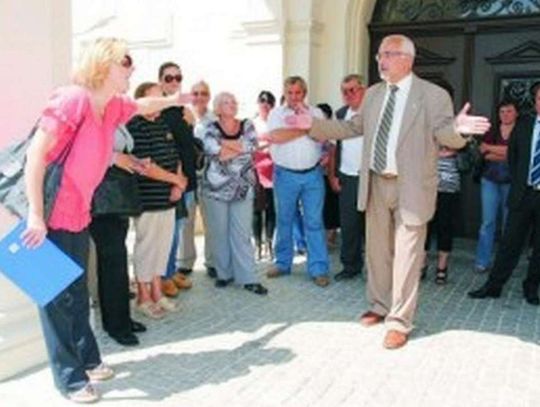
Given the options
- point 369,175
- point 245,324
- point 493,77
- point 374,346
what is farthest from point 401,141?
point 493,77

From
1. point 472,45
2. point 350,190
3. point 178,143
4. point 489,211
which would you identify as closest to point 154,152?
point 178,143

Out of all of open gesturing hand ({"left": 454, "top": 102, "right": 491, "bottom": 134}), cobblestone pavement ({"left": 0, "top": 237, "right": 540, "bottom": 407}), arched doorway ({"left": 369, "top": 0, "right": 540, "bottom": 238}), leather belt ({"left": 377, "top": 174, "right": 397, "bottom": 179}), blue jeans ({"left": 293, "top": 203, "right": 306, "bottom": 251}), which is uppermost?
arched doorway ({"left": 369, "top": 0, "right": 540, "bottom": 238})

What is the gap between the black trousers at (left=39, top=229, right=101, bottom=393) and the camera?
3.25m

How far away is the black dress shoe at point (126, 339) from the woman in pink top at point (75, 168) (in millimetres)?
656

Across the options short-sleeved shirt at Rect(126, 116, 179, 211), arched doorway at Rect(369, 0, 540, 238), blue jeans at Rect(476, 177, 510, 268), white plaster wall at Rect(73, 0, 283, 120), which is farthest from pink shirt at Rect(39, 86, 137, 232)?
arched doorway at Rect(369, 0, 540, 238)

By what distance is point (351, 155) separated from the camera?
605cm

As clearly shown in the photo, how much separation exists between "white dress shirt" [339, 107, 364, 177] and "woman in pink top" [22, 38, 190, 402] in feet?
9.70

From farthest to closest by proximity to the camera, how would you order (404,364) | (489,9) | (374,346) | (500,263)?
(489,9) → (500,263) → (374,346) → (404,364)

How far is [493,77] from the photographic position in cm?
748

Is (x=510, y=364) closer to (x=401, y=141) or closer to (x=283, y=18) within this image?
(x=401, y=141)

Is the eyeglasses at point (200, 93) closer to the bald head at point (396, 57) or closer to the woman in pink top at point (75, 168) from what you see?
the bald head at point (396, 57)

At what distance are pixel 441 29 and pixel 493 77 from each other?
0.82 meters

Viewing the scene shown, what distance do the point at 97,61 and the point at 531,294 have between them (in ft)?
13.3

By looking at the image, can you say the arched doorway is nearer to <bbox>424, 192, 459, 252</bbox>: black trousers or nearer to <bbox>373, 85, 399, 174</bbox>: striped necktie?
<bbox>424, 192, 459, 252</bbox>: black trousers
